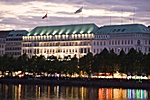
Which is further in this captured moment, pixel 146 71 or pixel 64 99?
pixel 146 71

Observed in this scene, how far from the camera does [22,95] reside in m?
153

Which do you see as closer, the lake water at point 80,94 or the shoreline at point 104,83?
the lake water at point 80,94

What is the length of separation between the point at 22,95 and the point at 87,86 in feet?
109

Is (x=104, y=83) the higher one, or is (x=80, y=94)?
(x=80, y=94)

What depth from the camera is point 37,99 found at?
467 feet

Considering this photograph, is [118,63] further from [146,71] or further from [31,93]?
[31,93]

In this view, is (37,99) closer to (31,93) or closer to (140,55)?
(31,93)

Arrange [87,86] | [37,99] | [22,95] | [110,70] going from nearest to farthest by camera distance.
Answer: [37,99] → [22,95] → [87,86] → [110,70]

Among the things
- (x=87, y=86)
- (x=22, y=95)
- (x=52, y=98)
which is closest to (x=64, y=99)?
(x=52, y=98)

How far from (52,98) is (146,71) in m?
44.1

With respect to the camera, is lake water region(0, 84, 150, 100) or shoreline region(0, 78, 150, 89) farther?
shoreline region(0, 78, 150, 89)

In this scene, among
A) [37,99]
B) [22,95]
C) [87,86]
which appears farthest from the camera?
[87,86]

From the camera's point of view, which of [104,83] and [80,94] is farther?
[104,83]

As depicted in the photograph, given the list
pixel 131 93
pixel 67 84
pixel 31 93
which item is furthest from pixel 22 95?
pixel 67 84
